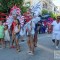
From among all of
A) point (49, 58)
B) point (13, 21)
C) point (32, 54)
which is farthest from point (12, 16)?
point (49, 58)

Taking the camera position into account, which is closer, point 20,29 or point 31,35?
point 31,35

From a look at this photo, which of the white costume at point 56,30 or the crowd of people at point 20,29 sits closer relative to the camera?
the crowd of people at point 20,29

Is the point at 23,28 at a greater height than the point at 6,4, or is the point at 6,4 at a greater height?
the point at 6,4

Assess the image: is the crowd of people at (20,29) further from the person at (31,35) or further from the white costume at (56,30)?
the white costume at (56,30)

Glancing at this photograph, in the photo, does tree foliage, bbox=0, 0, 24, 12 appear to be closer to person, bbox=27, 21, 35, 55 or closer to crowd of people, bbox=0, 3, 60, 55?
crowd of people, bbox=0, 3, 60, 55

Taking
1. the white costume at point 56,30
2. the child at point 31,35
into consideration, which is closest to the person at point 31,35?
the child at point 31,35

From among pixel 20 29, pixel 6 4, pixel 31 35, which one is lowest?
pixel 31 35

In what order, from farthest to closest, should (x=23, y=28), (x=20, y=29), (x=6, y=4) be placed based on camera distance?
(x=6, y=4) → (x=20, y=29) → (x=23, y=28)

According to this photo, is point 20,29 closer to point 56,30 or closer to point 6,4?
point 56,30

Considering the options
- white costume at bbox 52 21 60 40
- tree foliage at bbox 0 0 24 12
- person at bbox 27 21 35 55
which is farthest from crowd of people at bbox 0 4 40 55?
tree foliage at bbox 0 0 24 12

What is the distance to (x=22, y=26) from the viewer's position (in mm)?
13062

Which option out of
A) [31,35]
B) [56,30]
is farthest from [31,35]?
[56,30]

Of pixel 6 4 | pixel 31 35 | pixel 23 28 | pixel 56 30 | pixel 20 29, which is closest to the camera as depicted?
pixel 31 35

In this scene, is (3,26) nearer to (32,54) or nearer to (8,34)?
(8,34)
